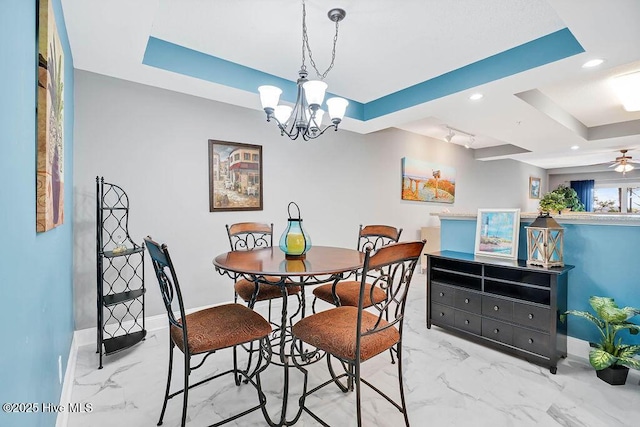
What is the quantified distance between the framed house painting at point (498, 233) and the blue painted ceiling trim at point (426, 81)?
3.84 ft

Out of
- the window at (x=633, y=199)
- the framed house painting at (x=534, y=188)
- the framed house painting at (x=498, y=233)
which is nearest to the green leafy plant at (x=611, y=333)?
the framed house painting at (x=498, y=233)

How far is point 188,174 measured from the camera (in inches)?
118

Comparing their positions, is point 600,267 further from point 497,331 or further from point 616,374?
point 497,331

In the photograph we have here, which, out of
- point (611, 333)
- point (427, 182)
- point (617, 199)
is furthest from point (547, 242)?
point (617, 199)

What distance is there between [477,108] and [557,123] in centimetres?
139

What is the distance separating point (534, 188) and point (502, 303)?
7.43 m

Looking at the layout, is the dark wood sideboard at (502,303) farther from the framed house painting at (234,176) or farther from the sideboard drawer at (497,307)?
the framed house painting at (234,176)

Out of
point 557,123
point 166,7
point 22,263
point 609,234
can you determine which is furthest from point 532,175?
point 22,263

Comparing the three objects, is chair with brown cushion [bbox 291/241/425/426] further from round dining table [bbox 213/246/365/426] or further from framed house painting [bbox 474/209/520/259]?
framed house painting [bbox 474/209/520/259]

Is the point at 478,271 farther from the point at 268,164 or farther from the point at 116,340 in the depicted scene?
the point at 116,340

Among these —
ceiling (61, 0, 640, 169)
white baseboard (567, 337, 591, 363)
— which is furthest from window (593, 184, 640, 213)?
white baseboard (567, 337, 591, 363)

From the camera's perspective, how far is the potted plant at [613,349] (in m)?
2.00

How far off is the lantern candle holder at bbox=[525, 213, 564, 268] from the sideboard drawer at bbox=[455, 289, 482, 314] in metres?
0.50

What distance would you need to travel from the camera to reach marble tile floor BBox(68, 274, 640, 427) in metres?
1.69
